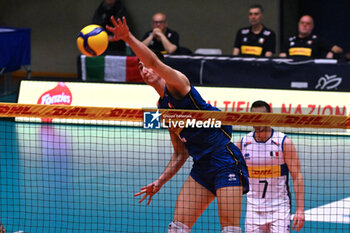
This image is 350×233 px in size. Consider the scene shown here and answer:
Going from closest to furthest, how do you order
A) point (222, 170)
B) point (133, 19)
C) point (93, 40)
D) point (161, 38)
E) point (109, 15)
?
1. point (222, 170)
2. point (93, 40)
3. point (161, 38)
4. point (109, 15)
5. point (133, 19)

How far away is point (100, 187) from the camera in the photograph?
31.7 ft

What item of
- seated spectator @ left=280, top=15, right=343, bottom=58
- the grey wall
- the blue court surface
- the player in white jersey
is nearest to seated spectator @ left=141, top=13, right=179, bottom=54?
the blue court surface

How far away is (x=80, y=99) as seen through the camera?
14094mm

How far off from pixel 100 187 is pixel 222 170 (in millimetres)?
4289

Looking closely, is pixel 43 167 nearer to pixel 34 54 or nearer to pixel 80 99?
pixel 80 99

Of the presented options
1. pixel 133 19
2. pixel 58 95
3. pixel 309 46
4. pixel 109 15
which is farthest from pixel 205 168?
pixel 133 19

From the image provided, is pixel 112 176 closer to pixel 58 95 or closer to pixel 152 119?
pixel 58 95

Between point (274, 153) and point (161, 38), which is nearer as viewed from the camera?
point (274, 153)

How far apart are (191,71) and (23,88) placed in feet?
13.1

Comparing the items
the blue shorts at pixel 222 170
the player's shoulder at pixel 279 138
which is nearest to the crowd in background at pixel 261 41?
the player's shoulder at pixel 279 138

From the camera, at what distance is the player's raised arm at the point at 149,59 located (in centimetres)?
501

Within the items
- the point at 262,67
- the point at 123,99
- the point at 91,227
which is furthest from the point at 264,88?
the point at 91,227

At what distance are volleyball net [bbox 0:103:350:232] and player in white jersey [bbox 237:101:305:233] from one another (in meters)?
0.09

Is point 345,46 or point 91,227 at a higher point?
point 345,46
